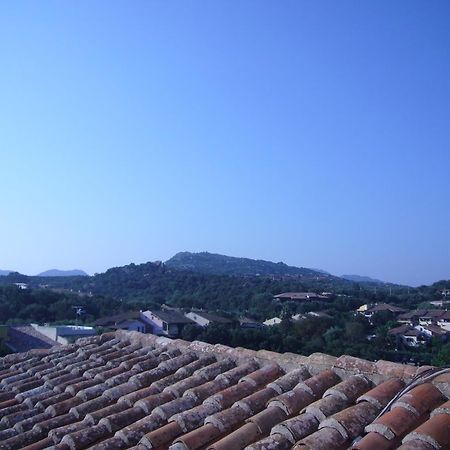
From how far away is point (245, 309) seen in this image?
267ft

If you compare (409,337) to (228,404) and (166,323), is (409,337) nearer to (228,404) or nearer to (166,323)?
(166,323)

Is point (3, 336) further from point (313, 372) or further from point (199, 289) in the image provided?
point (199, 289)

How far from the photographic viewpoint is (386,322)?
204 ft

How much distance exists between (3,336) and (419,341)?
38.5m

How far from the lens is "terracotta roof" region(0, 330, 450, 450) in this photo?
2916 mm

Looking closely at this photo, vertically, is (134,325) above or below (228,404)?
below

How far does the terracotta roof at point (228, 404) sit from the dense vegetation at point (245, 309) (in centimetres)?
2731

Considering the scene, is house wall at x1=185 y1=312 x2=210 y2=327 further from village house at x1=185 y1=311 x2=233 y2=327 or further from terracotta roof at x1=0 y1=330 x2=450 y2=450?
terracotta roof at x1=0 y1=330 x2=450 y2=450

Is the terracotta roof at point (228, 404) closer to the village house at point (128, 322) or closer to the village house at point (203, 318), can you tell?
the village house at point (128, 322)

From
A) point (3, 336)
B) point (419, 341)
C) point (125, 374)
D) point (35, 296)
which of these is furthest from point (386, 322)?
point (125, 374)

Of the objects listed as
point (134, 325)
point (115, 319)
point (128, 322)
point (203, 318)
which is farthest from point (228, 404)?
point (203, 318)

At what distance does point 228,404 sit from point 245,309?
7865cm

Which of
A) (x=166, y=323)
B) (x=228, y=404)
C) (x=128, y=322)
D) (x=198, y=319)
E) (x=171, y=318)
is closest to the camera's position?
(x=228, y=404)

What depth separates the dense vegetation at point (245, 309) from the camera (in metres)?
39.7
